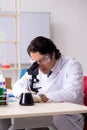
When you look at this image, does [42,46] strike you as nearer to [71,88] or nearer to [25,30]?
[71,88]

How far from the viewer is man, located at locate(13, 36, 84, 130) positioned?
1950 mm

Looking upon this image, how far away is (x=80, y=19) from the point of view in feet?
16.9

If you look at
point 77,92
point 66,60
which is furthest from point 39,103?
point 66,60

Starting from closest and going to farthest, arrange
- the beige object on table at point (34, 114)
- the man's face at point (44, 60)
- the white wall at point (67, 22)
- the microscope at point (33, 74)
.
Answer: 1. the beige object on table at point (34, 114)
2. the man's face at point (44, 60)
3. the microscope at point (33, 74)
4. the white wall at point (67, 22)

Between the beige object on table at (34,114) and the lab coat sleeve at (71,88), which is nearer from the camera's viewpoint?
the beige object on table at (34,114)

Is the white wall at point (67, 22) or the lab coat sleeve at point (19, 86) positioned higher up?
the white wall at point (67, 22)

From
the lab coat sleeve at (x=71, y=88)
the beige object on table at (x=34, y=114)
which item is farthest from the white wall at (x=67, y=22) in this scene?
the beige object on table at (x=34, y=114)

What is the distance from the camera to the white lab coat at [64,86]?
1.94 meters

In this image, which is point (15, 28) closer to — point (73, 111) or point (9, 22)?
point (9, 22)

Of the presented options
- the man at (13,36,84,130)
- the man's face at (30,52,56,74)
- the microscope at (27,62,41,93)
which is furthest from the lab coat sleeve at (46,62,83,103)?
the microscope at (27,62,41,93)

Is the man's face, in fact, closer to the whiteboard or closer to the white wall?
the whiteboard

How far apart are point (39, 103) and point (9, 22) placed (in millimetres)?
2987

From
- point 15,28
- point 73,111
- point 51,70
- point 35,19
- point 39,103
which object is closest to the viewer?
point 73,111

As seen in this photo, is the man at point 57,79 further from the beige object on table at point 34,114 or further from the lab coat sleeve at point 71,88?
the beige object on table at point 34,114
